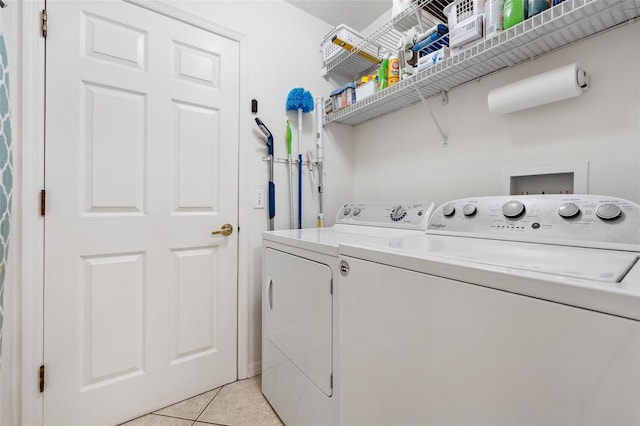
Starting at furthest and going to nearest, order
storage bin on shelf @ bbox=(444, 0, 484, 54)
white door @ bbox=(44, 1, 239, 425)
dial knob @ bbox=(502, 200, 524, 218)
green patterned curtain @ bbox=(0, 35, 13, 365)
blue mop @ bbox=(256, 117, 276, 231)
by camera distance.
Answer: blue mop @ bbox=(256, 117, 276, 231) < white door @ bbox=(44, 1, 239, 425) < storage bin on shelf @ bbox=(444, 0, 484, 54) < dial knob @ bbox=(502, 200, 524, 218) < green patterned curtain @ bbox=(0, 35, 13, 365)

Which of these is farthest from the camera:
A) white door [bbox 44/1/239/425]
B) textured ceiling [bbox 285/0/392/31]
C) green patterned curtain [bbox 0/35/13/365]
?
textured ceiling [bbox 285/0/392/31]

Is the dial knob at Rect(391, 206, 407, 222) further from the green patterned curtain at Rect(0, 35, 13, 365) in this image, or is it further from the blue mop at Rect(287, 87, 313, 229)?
the green patterned curtain at Rect(0, 35, 13, 365)

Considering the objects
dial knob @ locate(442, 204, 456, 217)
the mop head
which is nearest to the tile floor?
dial knob @ locate(442, 204, 456, 217)

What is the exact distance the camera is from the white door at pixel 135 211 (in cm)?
131

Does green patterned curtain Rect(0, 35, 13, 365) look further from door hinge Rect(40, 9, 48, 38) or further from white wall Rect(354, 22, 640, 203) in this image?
white wall Rect(354, 22, 640, 203)

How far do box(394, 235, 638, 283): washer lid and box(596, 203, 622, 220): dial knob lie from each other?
0.41 ft

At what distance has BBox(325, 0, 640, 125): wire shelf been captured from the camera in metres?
0.95

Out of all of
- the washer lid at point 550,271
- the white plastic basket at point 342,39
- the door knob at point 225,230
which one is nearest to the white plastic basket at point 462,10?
the white plastic basket at point 342,39

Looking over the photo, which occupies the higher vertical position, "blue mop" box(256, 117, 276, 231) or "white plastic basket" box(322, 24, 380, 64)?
"white plastic basket" box(322, 24, 380, 64)

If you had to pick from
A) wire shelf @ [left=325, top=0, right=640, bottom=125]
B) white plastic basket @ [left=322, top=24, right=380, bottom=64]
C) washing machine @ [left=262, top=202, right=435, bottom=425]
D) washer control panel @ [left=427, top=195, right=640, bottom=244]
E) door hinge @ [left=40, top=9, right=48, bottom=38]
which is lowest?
washing machine @ [left=262, top=202, right=435, bottom=425]

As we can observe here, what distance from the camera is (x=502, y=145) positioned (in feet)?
4.61

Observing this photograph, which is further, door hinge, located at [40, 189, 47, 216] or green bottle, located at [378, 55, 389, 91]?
green bottle, located at [378, 55, 389, 91]

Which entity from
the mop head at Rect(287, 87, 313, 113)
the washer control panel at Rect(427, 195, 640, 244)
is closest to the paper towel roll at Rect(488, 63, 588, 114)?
the washer control panel at Rect(427, 195, 640, 244)

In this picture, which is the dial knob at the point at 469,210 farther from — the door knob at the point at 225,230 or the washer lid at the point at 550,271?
the door knob at the point at 225,230
